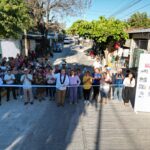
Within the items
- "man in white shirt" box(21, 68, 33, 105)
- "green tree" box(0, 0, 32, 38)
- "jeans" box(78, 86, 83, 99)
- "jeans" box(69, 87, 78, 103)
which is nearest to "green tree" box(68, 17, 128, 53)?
"green tree" box(0, 0, 32, 38)

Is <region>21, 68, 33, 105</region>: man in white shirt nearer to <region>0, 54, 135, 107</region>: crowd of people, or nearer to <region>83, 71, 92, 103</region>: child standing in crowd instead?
<region>0, 54, 135, 107</region>: crowd of people

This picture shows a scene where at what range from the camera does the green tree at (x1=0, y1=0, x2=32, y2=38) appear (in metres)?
11.4

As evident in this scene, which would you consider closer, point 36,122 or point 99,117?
point 36,122

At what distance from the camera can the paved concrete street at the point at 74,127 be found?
23.4 ft

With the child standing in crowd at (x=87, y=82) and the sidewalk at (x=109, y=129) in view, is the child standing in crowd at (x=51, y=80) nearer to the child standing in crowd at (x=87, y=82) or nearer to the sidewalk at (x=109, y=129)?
the child standing in crowd at (x=87, y=82)

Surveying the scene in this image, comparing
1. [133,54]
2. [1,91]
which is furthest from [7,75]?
[133,54]

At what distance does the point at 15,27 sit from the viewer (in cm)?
1244

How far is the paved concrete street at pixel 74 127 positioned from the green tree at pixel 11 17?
3971 millimetres

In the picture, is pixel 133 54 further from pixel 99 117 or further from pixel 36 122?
pixel 36 122

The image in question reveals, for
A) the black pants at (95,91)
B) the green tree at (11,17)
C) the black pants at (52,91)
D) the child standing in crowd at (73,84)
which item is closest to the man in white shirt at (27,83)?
the black pants at (52,91)

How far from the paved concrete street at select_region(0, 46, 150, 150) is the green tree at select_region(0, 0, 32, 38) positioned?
397 centimetres

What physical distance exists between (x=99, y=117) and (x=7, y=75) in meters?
4.59

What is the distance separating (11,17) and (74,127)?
6748 mm

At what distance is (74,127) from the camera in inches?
326
